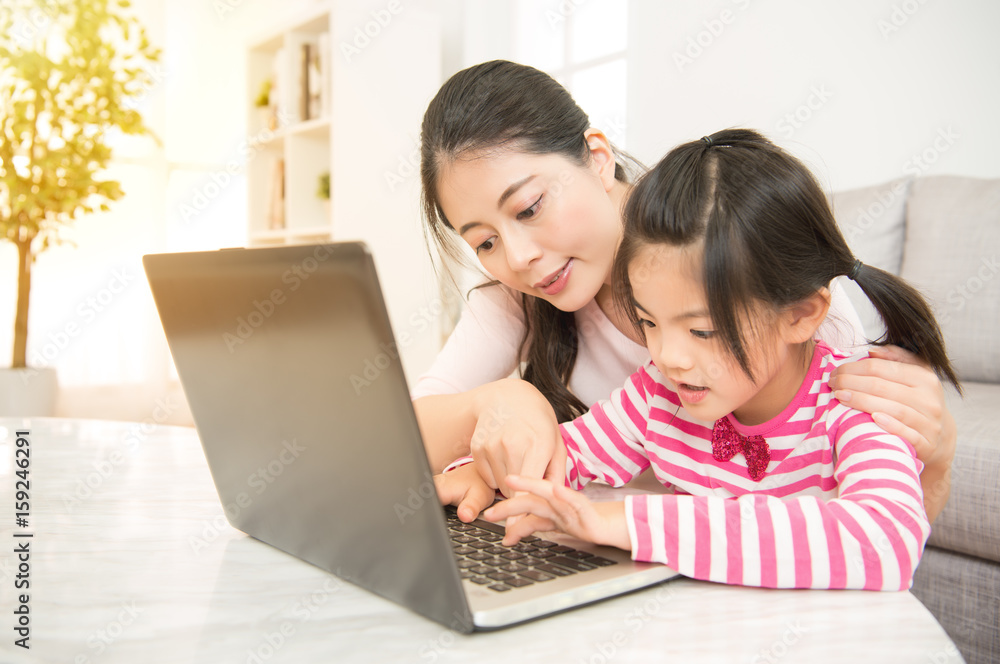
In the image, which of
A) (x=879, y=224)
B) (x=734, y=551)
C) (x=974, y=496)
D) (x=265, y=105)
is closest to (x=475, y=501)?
(x=734, y=551)

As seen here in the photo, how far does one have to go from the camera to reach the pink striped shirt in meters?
0.53

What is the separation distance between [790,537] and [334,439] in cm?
33

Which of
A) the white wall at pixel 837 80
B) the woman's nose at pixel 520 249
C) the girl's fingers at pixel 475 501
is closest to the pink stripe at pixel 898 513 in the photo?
the girl's fingers at pixel 475 501

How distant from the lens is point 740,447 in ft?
2.64

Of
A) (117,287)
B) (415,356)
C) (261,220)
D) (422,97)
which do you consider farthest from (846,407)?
(117,287)

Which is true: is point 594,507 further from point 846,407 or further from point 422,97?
point 422,97

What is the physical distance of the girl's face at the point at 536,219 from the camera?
3.25 feet

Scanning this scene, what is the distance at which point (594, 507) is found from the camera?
0.58 metres

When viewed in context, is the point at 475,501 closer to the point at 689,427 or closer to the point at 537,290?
the point at 689,427

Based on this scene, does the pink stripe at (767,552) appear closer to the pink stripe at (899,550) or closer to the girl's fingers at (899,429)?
the pink stripe at (899,550)

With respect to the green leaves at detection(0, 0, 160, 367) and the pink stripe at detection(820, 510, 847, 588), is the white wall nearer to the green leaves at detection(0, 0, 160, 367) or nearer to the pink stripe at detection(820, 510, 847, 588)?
the pink stripe at detection(820, 510, 847, 588)

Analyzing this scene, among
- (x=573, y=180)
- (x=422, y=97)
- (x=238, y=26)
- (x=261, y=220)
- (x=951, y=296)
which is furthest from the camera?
(x=238, y=26)

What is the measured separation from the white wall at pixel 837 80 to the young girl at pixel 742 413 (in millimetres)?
1089

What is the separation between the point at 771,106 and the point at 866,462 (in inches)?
74.1
